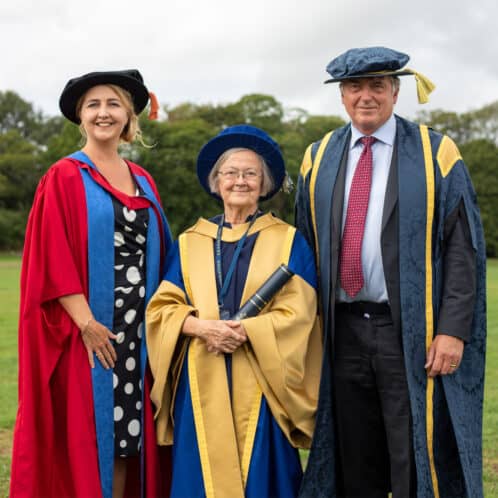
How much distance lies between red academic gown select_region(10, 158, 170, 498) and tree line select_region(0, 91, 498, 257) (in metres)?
33.6

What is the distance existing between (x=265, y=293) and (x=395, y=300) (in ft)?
2.21

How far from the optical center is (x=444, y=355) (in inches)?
145

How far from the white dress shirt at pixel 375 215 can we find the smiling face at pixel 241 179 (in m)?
0.50

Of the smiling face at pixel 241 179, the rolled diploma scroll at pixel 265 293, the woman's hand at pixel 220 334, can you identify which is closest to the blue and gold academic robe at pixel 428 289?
the rolled diploma scroll at pixel 265 293

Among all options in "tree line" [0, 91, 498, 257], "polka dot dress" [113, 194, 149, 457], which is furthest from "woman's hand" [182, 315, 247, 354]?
"tree line" [0, 91, 498, 257]

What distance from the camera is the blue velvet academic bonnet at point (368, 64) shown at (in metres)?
3.71

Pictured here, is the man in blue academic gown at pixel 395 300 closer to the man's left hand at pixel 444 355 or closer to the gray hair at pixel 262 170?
the man's left hand at pixel 444 355

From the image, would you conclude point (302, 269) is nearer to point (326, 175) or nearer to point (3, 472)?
point (326, 175)

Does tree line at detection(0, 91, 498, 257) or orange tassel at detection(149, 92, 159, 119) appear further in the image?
tree line at detection(0, 91, 498, 257)

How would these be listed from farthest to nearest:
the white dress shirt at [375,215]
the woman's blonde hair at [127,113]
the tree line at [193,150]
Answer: the tree line at [193,150] → the woman's blonde hair at [127,113] → the white dress shirt at [375,215]

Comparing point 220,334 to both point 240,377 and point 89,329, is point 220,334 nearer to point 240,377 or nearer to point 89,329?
point 240,377

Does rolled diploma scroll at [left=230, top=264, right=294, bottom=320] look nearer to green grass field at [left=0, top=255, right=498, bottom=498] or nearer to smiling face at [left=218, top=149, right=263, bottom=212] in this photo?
smiling face at [left=218, top=149, right=263, bottom=212]

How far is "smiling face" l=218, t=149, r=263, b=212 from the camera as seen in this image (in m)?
3.89

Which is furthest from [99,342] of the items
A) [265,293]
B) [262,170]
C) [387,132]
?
[387,132]
